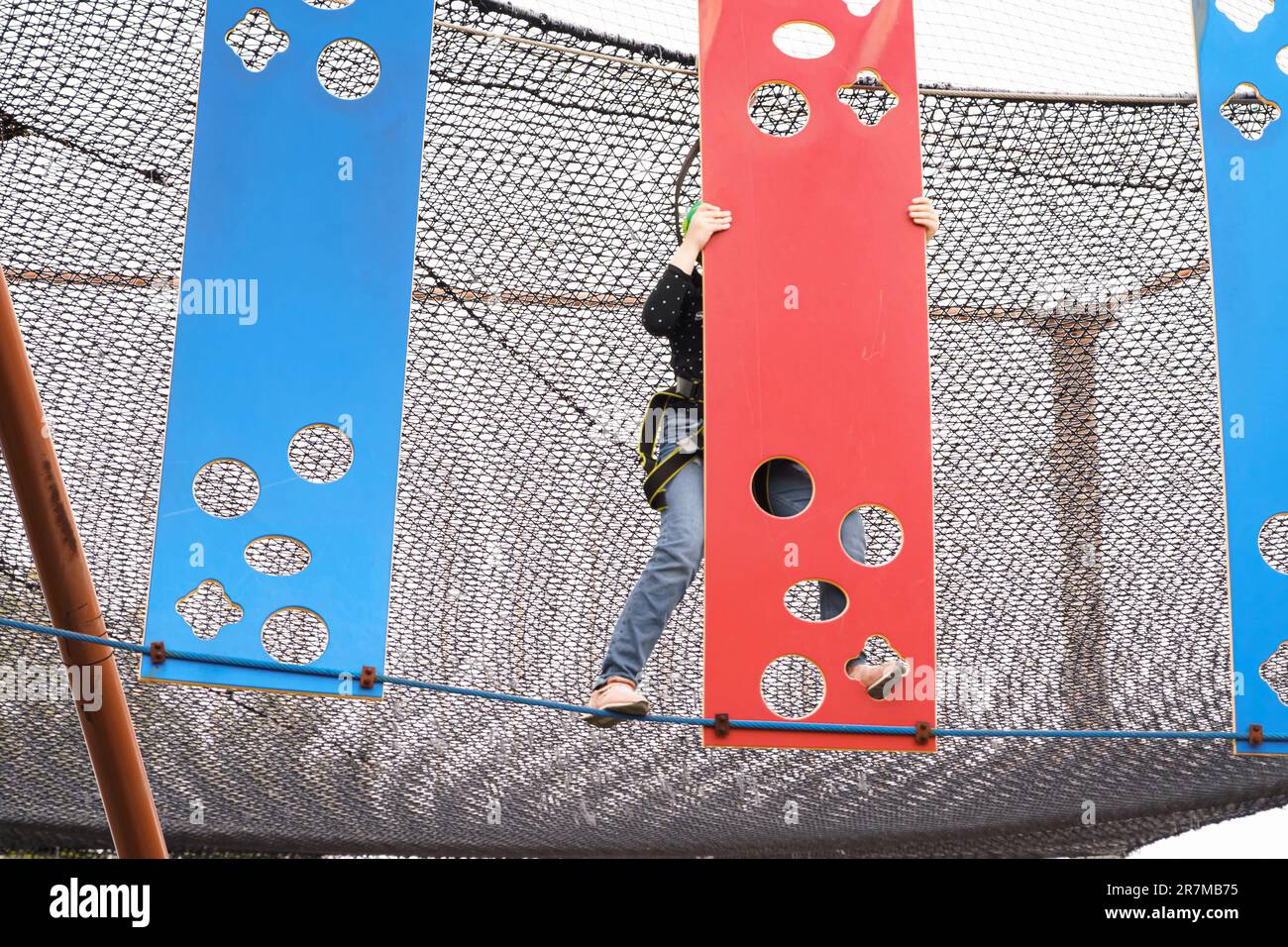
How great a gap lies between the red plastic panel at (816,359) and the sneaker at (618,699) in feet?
0.40

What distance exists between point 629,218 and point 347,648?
48.5 inches

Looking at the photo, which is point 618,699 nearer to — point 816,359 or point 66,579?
point 816,359

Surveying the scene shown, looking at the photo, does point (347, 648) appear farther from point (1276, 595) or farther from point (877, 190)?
point (1276, 595)

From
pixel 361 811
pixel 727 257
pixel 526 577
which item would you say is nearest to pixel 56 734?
pixel 361 811

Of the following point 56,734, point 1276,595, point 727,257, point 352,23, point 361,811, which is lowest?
Result: point 361,811

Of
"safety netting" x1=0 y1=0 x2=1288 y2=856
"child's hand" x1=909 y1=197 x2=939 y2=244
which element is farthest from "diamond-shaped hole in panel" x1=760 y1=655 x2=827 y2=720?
Result: "child's hand" x1=909 y1=197 x2=939 y2=244

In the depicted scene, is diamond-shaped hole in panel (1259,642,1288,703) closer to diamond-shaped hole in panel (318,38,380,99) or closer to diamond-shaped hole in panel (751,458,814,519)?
diamond-shaped hole in panel (751,458,814,519)

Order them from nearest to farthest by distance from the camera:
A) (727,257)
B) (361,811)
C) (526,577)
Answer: (727,257)
(526,577)
(361,811)

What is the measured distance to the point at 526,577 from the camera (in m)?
3.16

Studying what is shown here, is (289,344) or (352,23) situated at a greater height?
(352,23)

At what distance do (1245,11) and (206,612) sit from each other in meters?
1.95

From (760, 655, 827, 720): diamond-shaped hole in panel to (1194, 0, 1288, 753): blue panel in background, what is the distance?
134 centimetres

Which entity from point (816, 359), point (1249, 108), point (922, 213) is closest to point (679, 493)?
point (816, 359)

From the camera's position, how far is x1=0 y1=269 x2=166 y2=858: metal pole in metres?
1.94
